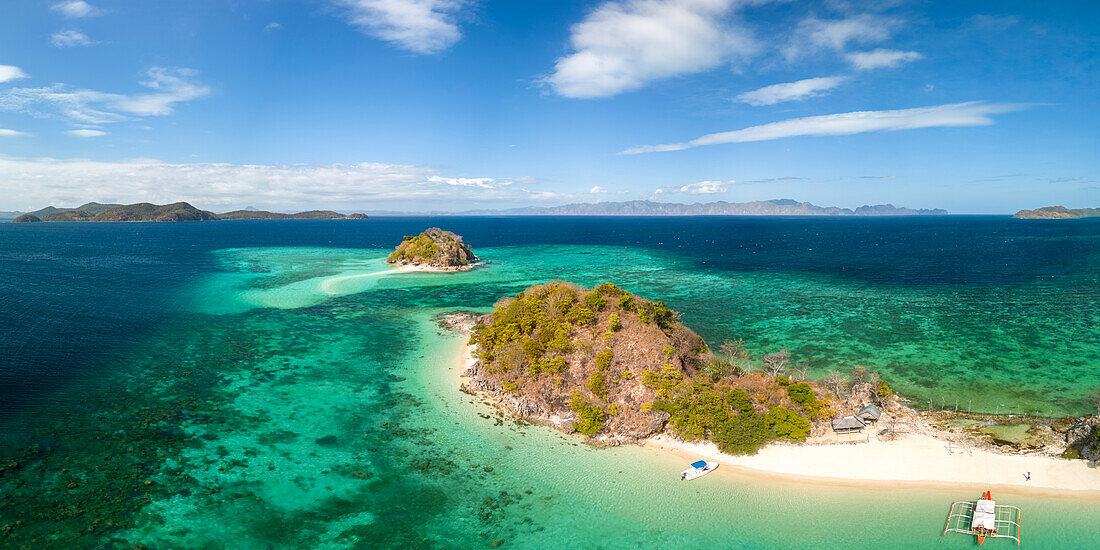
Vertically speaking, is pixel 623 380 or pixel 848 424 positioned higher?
pixel 623 380

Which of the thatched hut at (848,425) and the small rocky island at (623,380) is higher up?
the small rocky island at (623,380)

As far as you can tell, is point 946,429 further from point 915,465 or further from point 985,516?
point 985,516

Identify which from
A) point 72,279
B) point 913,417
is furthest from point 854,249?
point 72,279

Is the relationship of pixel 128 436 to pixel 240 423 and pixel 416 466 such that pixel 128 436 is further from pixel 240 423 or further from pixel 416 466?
pixel 416 466

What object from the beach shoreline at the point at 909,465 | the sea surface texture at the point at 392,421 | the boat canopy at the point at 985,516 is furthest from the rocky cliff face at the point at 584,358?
the boat canopy at the point at 985,516

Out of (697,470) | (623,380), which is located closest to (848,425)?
(697,470)

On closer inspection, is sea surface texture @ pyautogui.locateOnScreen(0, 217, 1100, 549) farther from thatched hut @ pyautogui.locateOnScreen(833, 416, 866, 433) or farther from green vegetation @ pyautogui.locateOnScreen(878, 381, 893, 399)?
thatched hut @ pyautogui.locateOnScreen(833, 416, 866, 433)

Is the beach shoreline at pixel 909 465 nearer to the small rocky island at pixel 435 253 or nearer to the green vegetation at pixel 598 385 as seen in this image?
the green vegetation at pixel 598 385

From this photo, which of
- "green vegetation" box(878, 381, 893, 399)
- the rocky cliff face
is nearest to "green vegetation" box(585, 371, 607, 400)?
the rocky cliff face
